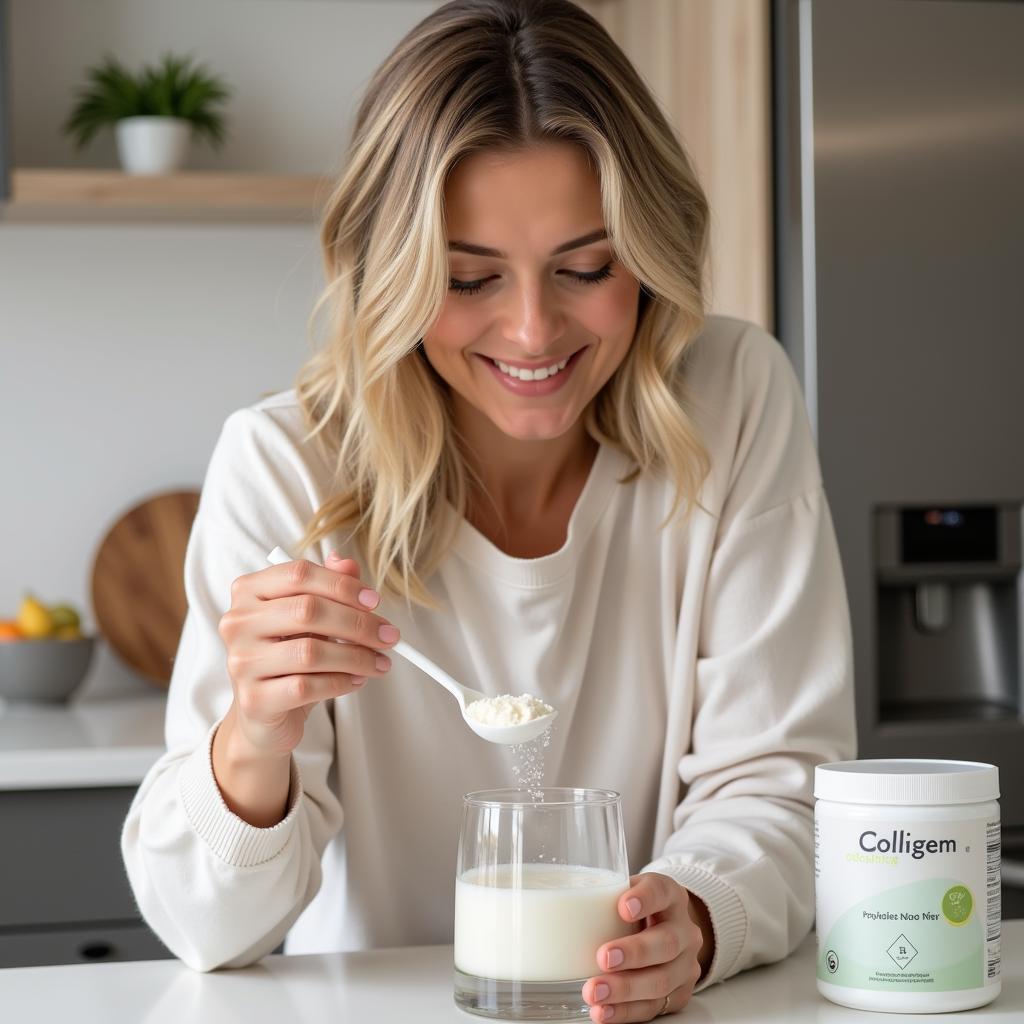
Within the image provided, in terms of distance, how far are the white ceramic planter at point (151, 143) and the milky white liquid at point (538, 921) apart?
1912mm

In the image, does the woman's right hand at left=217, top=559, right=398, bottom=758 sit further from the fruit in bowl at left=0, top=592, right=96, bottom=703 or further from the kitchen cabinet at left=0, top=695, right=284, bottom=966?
the fruit in bowl at left=0, top=592, right=96, bottom=703

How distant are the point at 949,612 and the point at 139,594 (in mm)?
1383

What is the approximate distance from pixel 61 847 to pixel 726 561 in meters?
1.12

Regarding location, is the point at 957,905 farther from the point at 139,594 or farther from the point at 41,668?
the point at 139,594

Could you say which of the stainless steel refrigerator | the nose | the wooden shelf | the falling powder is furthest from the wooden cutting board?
the nose

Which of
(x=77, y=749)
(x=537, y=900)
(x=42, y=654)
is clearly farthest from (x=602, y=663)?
(x=42, y=654)

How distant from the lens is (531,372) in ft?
4.09

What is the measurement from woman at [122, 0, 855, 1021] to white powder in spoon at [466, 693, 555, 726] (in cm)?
13

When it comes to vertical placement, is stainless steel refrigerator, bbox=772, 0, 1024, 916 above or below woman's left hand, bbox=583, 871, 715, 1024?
above

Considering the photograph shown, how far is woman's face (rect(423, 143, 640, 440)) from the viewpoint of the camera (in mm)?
1194

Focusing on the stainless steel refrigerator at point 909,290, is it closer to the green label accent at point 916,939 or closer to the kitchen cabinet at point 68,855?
the kitchen cabinet at point 68,855

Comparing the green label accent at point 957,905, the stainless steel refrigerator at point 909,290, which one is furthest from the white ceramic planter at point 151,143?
the green label accent at point 957,905

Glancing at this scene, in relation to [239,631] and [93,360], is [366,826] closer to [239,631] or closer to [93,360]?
[239,631]

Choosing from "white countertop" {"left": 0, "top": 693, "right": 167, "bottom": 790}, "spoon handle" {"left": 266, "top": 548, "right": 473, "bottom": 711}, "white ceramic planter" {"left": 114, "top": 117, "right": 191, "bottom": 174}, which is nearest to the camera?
"spoon handle" {"left": 266, "top": 548, "right": 473, "bottom": 711}
